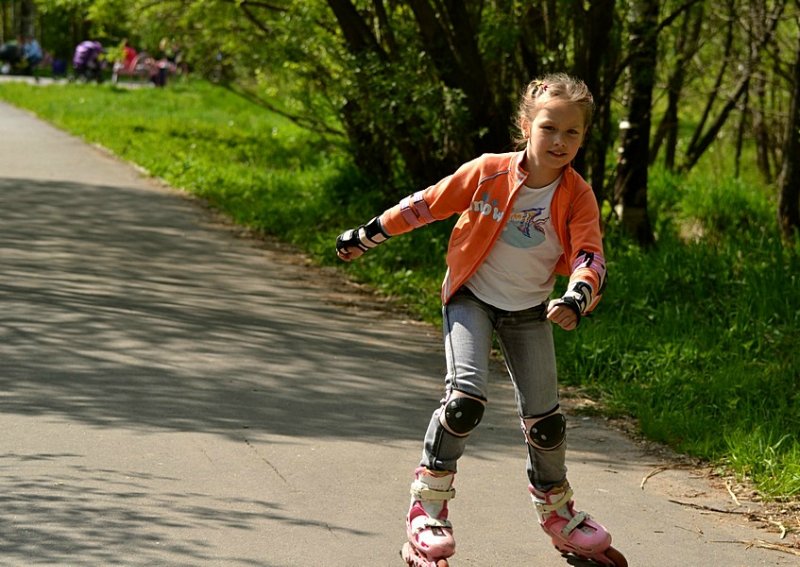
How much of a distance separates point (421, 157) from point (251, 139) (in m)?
9.12

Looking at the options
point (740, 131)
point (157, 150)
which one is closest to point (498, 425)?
point (157, 150)

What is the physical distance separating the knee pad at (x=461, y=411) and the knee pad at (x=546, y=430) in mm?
281

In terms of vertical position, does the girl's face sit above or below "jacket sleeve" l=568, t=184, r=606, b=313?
above

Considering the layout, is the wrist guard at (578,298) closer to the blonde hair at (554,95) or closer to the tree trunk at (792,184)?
the blonde hair at (554,95)

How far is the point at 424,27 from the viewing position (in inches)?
437

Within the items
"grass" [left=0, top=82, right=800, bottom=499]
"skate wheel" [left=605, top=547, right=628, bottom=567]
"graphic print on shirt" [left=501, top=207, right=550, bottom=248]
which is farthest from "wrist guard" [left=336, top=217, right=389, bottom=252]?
"grass" [left=0, top=82, right=800, bottom=499]

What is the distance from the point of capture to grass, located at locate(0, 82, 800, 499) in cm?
654

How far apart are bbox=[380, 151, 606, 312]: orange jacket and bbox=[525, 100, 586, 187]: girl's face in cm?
9

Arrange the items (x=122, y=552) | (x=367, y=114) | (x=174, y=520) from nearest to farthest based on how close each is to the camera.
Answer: (x=122, y=552)
(x=174, y=520)
(x=367, y=114)

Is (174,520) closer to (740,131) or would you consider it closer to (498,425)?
(498,425)

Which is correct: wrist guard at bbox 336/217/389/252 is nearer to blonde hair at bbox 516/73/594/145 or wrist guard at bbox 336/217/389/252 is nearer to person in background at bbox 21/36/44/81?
blonde hair at bbox 516/73/594/145

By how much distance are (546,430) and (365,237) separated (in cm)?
91

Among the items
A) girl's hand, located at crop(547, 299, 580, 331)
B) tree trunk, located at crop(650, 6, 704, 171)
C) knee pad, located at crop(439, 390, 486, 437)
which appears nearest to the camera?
girl's hand, located at crop(547, 299, 580, 331)

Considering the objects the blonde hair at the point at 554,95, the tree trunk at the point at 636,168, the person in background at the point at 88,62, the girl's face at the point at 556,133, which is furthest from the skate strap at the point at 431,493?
the person in background at the point at 88,62
